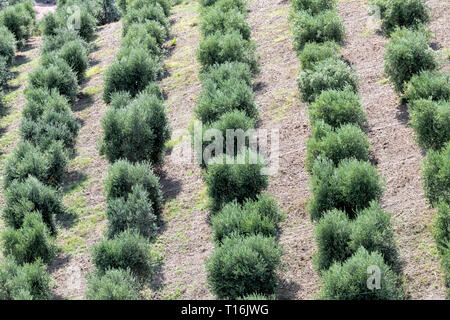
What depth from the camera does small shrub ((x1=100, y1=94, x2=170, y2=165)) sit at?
515 inches

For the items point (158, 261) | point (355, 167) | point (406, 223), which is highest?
point (355, 167)

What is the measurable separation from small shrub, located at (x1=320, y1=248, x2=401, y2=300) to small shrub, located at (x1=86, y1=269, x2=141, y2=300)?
2.69 m

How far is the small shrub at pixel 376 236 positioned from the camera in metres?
9.20

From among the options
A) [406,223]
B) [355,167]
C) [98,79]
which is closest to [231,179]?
[355,167]

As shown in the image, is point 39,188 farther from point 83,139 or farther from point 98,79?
point 98,79

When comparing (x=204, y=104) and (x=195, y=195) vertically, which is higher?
(x=204, y=104)

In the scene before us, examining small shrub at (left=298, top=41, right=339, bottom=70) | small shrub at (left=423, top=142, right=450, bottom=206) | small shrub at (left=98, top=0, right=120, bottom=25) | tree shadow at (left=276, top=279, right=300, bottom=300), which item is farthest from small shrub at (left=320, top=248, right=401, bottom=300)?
small shrub at (left=98, top=0, right=120, bottom=25)

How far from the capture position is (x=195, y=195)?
40.4 feet

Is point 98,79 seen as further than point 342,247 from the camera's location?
Yes

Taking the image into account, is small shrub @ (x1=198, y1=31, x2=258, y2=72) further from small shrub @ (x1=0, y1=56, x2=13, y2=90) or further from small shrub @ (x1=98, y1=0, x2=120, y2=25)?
small shrub @ (x1=98, y1=0, x2=120, y2=25)

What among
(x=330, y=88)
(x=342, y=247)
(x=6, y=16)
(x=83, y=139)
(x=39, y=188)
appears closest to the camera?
(x=342, y=247)

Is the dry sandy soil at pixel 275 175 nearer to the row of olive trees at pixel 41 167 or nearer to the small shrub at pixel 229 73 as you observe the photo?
the row of olive trees at pixel 41 167

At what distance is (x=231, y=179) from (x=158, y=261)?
1855mm

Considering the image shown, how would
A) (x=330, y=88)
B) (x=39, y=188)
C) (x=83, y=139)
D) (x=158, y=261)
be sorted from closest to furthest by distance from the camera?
(x=158, y=261) → (x=39, y=188) → (x=330, y=88) → (x=83, y=139)
